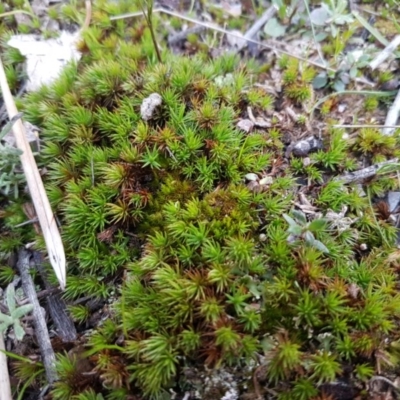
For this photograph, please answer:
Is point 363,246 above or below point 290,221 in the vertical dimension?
below

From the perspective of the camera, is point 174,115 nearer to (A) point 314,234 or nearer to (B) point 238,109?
(B) point 238,109

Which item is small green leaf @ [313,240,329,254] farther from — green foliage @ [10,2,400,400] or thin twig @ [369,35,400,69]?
thin twig @ [369,35,400,69]

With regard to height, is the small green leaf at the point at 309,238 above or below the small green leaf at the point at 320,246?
above

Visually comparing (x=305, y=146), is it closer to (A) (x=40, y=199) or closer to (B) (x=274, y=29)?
(B) (x=274, y=29)

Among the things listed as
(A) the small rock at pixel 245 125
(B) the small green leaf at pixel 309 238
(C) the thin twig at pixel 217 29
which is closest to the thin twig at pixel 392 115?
(C) the thin twig at pixel 217 29

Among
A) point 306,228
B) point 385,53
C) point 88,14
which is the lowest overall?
point 306,228

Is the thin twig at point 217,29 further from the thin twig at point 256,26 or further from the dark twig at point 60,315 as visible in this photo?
the dark twig at point 60,315

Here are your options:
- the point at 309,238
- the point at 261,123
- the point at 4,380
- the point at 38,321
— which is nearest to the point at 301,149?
the point at 261,123
